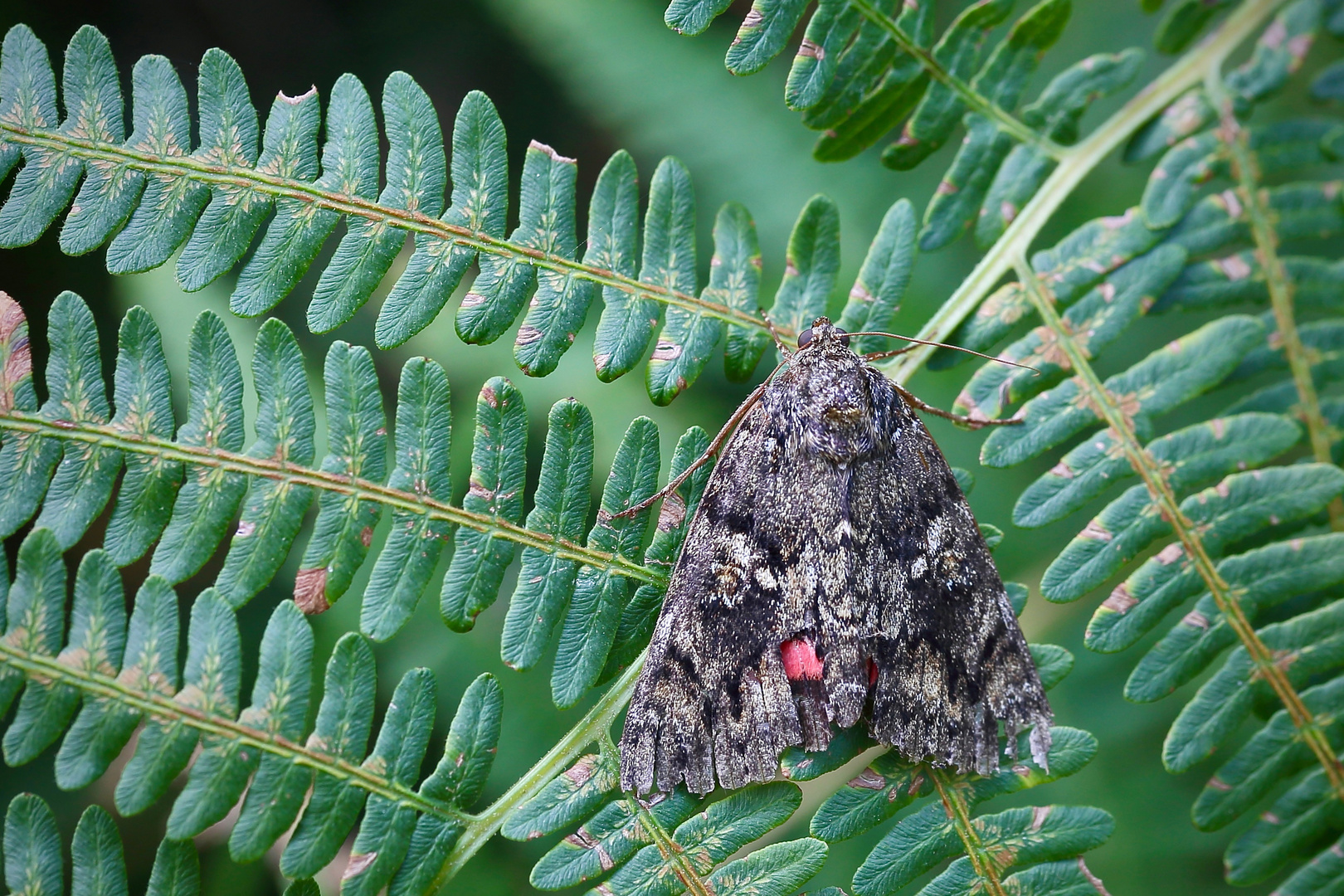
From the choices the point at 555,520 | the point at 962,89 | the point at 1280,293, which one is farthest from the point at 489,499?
the point at 1280,293

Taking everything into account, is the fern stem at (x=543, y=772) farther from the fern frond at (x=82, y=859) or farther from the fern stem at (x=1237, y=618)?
the fern stem at (x=1237, y=618)

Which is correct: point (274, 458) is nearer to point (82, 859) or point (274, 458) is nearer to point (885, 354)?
point (82, 859)

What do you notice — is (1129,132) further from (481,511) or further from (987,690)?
(481,511)

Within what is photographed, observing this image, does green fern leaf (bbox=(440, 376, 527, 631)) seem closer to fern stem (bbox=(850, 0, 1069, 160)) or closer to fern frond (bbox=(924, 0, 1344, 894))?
fern frond (bbox=(924, 0, 1344, 894))

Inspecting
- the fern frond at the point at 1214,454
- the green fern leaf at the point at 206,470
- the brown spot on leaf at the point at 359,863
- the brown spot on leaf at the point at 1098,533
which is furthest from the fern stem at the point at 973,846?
the green fern leaf at the point at 206,470

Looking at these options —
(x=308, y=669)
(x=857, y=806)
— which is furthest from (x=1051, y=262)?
(x=308, y=669)

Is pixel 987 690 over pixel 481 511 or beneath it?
beneath

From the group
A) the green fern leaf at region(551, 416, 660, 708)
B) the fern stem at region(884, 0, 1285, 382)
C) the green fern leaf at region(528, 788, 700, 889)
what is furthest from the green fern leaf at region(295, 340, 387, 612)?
the fern stem at region(884, 0, 1285, 382)
